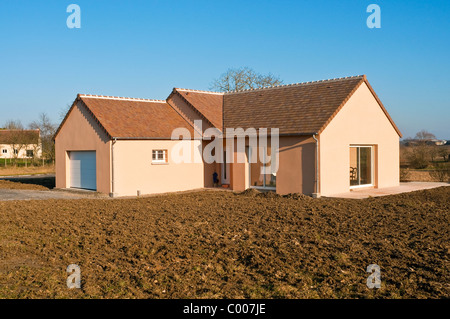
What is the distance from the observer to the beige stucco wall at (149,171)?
1871 cm

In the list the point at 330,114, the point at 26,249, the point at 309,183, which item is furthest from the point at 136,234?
the point at 330,114

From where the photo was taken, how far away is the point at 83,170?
20.7 m

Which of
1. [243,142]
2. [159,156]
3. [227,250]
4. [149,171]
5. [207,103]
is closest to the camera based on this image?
[227,250]

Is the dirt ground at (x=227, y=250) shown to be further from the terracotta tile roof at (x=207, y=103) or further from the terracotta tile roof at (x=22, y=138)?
the terracotta tile roof at (x=22, y=138)

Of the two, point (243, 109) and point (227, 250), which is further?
point (243, 109)

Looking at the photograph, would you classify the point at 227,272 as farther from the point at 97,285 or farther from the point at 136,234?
the point at 136,234

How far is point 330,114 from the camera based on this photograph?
1769 centimetres

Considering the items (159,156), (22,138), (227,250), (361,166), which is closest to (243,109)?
(159,156)

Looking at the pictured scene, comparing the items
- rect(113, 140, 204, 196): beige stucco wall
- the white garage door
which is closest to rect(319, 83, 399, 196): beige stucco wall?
rect(113, 140, 204, 196): beige stucco wall

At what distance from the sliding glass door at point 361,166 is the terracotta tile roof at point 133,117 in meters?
7.46

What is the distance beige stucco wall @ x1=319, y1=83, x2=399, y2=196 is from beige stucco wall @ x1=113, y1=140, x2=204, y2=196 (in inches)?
252

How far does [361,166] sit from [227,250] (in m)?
12.8

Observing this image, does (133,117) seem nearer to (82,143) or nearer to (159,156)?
(159,156)
